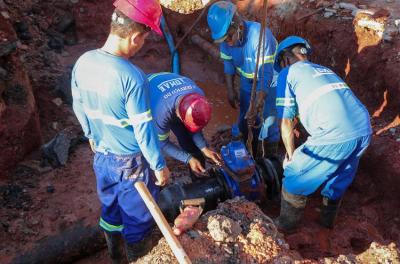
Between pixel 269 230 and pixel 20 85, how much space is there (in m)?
3.99

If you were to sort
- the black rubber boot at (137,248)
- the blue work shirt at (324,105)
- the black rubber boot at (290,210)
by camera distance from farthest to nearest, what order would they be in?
1. the black rubber boot at (290,210)
2. the black rubber boot at (137,248)
3. the blue work shirt at (324,105)

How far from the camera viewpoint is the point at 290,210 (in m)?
3.93

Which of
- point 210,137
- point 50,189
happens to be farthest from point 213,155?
point 210,137

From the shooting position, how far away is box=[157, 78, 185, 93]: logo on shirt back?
12.5 ft

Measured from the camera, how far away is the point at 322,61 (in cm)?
608

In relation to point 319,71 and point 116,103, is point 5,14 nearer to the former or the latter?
point 116,103

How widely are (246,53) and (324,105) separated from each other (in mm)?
1592

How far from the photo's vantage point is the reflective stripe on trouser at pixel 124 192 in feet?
10.6

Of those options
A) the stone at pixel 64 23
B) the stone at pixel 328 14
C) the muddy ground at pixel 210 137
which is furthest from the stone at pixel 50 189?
the stone at pixel 328 14

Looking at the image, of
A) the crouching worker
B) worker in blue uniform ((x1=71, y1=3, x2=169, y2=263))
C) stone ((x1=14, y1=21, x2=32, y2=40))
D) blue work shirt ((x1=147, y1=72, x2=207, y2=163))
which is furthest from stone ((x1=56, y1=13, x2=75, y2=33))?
worker in blue uniform ((x1=71, y1=3, x2=169, y2=263))

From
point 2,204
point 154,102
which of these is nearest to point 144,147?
point 154,102

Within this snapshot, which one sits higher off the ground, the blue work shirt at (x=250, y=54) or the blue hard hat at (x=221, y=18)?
the blue hard hat at (x=221, y=18)

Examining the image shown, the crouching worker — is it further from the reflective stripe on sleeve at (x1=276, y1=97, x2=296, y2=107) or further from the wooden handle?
the wooden handle

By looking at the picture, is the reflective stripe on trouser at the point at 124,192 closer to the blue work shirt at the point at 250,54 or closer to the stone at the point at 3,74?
the blue work shirt at the point at 250,54
